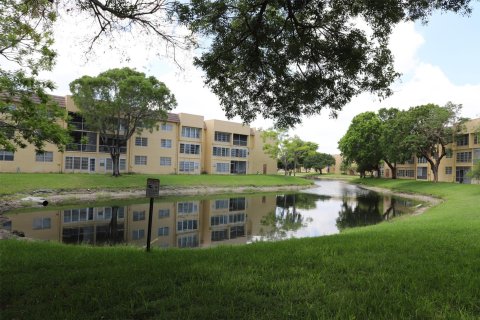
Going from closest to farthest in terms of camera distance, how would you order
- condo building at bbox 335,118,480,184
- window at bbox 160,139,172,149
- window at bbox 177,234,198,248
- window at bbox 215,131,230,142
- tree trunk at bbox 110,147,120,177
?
window at bbox 177,234,198,248
tree trunk at bbox 110,147,120,177
condo building at bbox 335,118,480,184
window at bbox 160,139,172,149
window at bbox 215,131,230,142

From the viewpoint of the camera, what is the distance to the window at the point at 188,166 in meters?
48.9

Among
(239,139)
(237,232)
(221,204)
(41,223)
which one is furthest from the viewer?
(239,139)

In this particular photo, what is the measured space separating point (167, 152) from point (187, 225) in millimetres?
30146

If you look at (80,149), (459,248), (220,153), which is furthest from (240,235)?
(220,153)

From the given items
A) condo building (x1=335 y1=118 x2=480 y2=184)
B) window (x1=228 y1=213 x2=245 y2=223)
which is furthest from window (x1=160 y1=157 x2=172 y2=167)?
condo building (x1=335 y1=118 x2=480 y2=184)

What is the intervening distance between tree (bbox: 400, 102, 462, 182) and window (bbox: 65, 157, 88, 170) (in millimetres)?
38689

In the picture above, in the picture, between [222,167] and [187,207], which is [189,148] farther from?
[187,207]

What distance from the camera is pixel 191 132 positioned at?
166ft

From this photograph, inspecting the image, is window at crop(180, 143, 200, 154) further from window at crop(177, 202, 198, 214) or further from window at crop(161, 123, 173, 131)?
window at crop(177, 202, 198, 214)

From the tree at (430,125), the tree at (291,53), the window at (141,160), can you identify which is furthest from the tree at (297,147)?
the tree at (291,53)

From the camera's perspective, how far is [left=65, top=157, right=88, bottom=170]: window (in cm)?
3758

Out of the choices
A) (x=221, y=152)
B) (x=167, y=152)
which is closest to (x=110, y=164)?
(x=167, y=152)

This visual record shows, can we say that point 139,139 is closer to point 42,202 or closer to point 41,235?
point 42,202

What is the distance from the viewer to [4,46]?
1108cm
